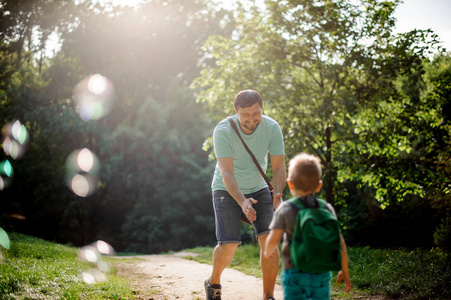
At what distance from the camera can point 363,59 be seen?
8.77m

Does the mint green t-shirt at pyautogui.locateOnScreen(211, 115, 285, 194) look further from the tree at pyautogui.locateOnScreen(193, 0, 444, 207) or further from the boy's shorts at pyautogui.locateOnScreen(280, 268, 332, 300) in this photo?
the tree at pyautogui.locateOnScreen(193, 0, 444, 207)

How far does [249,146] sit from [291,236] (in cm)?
145

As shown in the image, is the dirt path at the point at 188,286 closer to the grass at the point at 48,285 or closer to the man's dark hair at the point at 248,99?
the grass at the point at 48,285

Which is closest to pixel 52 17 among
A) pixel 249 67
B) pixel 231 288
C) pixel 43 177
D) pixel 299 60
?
pixel 43 177

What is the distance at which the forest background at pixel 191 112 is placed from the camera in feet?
29.9

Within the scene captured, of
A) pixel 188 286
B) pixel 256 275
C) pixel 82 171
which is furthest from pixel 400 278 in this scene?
pixel 82 171

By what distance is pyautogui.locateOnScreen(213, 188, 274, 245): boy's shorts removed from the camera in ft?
12.6

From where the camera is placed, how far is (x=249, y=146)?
3.93 meters

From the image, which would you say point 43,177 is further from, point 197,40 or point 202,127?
point 197,40

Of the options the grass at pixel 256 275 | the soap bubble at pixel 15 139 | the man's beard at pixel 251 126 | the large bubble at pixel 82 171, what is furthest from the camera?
the large bubble at pixel 82 171

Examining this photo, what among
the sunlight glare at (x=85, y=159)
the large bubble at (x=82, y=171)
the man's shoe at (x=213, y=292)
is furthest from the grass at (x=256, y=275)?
the sunlight glare at (x=85, y=159)

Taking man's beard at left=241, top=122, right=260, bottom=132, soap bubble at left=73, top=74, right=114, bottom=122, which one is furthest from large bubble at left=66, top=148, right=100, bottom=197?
man's beard at left=241, top=122, right=260, bottom=132

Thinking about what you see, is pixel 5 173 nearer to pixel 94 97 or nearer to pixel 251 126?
pixel 94 97

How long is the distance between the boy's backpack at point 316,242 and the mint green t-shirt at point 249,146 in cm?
147
